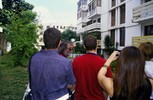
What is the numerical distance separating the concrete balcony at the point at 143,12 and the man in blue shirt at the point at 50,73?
15.9 metres

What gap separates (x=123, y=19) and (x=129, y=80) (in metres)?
23.7

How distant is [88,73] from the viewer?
13.3 ft

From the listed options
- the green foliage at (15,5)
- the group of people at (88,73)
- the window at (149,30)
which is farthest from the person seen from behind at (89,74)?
the green foliage at (15,5)

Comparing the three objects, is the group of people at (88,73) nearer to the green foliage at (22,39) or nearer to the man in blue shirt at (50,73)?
the man in blue shirt at (50,73)

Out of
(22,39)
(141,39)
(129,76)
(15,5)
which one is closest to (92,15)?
(15,5)

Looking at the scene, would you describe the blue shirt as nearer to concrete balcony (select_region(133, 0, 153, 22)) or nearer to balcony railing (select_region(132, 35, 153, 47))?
balcony railing (select_region(132, 35, 153, 47))

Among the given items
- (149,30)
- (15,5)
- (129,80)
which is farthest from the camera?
(15,5)

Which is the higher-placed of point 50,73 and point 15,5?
point 15,5

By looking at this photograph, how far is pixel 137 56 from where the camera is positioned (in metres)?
2.87

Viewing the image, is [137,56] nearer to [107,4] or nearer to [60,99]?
[60,99]

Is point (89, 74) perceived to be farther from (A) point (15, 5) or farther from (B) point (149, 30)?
(A) point (15, 5)

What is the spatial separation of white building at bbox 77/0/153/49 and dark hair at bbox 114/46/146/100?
16.3m

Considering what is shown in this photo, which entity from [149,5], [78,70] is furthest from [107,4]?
[78,70]

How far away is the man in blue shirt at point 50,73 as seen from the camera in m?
3.40
